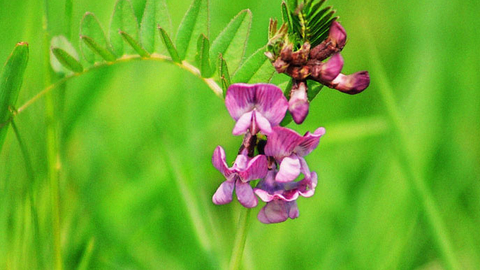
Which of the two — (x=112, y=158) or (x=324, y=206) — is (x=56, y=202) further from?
(x=324, y=206)

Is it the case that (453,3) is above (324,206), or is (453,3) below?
above

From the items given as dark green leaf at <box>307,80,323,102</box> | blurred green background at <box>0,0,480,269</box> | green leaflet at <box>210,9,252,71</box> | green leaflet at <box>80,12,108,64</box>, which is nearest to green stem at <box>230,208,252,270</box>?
dark green leaf at <box>307,80,323,102</box>

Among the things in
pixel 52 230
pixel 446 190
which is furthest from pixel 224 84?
pixel 446 190

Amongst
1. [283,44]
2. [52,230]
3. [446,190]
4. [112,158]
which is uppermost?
[283,44]

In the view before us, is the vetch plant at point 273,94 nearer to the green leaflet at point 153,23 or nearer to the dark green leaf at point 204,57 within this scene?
the dark green leaf at point 204,57

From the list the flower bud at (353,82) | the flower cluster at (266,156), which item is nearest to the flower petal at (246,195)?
the flower cluster at (266,156)

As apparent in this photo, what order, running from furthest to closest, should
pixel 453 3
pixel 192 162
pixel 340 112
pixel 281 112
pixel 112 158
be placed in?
pixel 453 3
pixel 340 112
pixel 112 158
pixel 192 162
pixel 281 112

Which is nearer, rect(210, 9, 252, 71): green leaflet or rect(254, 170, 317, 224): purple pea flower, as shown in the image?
rect(254, 170, 317, 224): purple pea flower

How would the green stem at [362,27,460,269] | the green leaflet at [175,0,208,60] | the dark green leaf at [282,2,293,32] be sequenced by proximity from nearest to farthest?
the dark green leaf at [282,2,293,32] → the green leaflet at [175,0,208,60] → the green stem at [362,27,460,269]

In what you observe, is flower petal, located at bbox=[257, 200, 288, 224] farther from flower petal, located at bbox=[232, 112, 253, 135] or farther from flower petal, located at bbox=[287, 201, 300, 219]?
flower petal, located at bbox=[232, 112, 253, 135]
